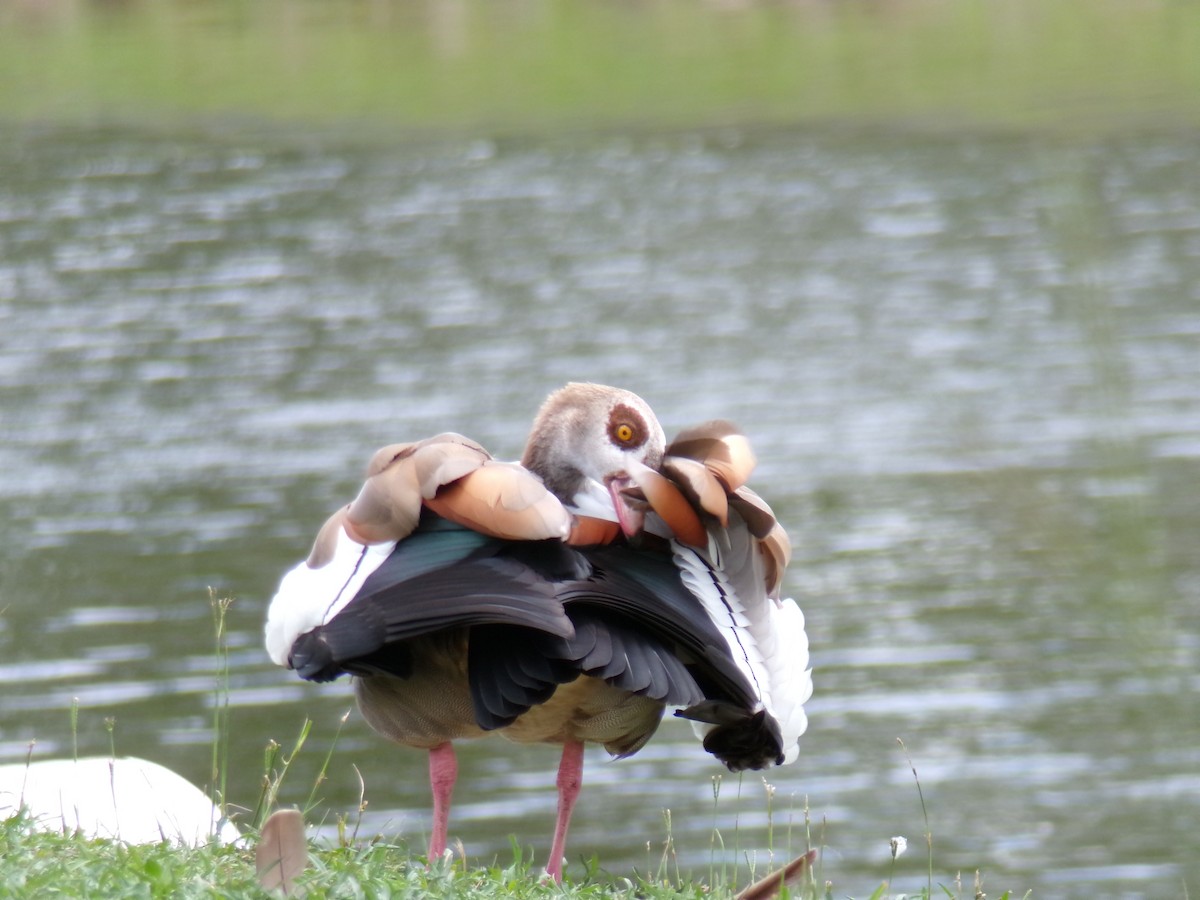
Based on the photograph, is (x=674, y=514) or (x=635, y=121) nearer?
(x=674, y=514)

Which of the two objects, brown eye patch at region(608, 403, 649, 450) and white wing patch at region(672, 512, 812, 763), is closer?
white wing patch at region(672, 512, 812, 763)

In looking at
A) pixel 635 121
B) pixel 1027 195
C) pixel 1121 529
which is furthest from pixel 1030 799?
pixel 635 121

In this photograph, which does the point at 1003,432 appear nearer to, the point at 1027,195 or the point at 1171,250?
the point at 1171,250

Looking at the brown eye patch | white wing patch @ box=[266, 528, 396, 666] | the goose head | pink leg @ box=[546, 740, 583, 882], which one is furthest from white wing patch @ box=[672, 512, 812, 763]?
white wing patch @ box=[266, 528, 396, 666]

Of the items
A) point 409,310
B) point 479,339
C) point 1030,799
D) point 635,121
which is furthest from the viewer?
point 635,121

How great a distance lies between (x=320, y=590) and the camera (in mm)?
4094

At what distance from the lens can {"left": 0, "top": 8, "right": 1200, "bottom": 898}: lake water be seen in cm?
945

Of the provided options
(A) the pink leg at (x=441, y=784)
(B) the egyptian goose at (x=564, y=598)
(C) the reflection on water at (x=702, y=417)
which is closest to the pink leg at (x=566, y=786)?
(B) the egyptian goose at (x=564, y=598)

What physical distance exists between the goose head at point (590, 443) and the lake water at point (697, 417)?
78cm

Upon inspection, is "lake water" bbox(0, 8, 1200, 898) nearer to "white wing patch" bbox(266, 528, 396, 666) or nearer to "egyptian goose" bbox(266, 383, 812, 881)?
"egyptian goose" bbox(266, 383, 812, 881)

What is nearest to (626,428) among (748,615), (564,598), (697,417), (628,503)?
(628,503)

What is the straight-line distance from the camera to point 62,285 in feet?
67.8

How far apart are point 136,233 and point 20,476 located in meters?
8.47

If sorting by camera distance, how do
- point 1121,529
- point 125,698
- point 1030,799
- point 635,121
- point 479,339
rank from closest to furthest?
point 1121,529
point 1030,799
point 125,698
point 479,339
point 635,121
